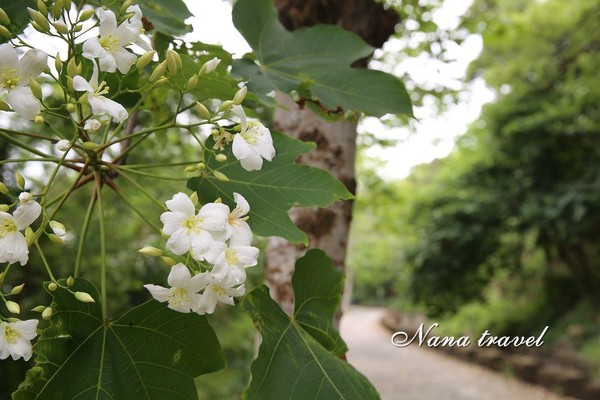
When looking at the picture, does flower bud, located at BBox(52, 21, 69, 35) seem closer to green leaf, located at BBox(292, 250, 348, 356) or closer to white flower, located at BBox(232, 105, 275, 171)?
white flower, located at BBox(232, 105, 275, 171)

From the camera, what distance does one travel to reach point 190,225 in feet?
2.45

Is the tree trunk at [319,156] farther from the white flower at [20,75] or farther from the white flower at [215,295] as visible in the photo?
the white flower at [20,75]

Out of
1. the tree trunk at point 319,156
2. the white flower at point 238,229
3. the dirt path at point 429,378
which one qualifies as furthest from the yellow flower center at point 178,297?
the dirt path at point 429,378

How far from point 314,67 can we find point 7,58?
27.7 inches

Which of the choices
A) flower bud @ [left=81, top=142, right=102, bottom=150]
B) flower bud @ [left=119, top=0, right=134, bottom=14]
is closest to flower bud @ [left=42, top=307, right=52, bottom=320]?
flower bud @ [left=81, top=142, right=102, bottom=150]

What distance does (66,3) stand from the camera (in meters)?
0.80

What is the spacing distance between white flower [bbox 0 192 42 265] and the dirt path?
721cm

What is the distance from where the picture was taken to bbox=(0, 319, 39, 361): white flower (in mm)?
755

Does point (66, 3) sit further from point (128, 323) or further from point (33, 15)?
point (128, 323)

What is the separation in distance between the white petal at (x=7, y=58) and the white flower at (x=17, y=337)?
34 cm

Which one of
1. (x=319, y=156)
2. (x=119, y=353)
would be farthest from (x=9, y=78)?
(x=319, y=156)

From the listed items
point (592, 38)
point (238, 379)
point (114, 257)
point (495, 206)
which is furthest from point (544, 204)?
point (114, 257)

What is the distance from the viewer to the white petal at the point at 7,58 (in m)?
0.75

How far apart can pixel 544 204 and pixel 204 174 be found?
21.2 ft
